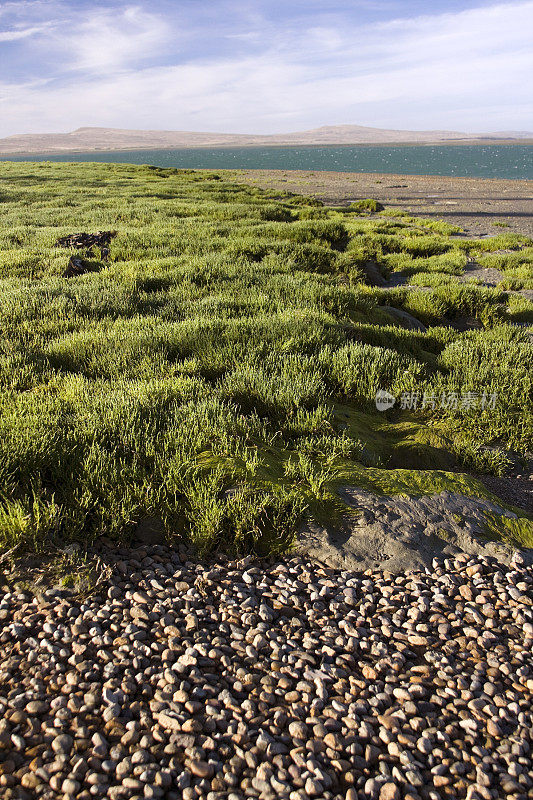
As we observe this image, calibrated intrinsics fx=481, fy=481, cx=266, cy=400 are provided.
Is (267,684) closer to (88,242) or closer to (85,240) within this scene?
(88,242)

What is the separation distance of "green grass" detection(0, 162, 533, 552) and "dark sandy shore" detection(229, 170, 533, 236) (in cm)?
1751

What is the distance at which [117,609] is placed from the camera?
3266 mm

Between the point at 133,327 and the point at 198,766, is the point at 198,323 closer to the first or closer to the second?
the point at 133,327

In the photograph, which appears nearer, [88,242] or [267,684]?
[267,684]

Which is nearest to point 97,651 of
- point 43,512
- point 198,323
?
point 43,512

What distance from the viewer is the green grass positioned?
408 centimetres

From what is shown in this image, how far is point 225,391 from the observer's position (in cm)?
599

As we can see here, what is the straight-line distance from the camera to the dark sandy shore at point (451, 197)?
2816 centimetres

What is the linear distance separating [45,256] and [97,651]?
1347cm

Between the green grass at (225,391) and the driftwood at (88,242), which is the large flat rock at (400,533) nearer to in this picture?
the green grass at (225,391)

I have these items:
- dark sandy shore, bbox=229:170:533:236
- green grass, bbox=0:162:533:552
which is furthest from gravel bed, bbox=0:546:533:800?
dark sandy shore, bbox=229:170:533:236

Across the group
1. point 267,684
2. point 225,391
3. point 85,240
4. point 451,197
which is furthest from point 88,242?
point 451,197

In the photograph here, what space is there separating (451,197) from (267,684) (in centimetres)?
4640

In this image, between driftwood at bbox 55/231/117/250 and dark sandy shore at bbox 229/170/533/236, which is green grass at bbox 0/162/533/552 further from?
dark sandy shore at bbox 229/170/533/236
